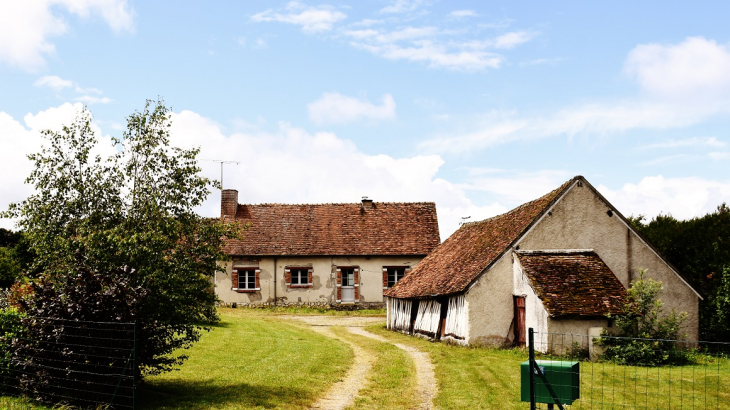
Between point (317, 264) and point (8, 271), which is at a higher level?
point (317, 264)

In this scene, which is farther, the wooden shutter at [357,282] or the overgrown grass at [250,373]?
the wooden shutter at [357,282]

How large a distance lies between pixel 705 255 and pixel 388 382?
44.6 feet

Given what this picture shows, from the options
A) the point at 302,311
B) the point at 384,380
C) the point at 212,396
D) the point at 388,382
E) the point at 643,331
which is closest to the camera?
the point at 212,396

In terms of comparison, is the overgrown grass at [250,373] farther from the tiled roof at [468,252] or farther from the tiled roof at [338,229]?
the tiled roof at [338,229]

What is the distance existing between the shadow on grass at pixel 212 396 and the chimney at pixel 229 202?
87.9ft

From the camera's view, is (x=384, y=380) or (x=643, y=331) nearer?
(x=384, y=380)

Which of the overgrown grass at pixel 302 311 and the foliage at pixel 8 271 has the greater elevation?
the foliage at pixel 8 271

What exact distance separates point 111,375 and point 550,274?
13.5 meters

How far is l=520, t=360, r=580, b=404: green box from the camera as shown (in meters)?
9.16

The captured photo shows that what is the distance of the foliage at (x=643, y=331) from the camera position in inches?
696

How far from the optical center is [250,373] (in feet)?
49.4

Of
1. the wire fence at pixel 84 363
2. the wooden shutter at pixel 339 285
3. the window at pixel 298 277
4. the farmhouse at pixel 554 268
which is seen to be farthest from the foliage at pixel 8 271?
the wire fence at pixel 84 363

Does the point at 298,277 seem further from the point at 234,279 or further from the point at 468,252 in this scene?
the point at 468,252

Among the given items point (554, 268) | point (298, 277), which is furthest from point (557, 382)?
point (298, 277)
